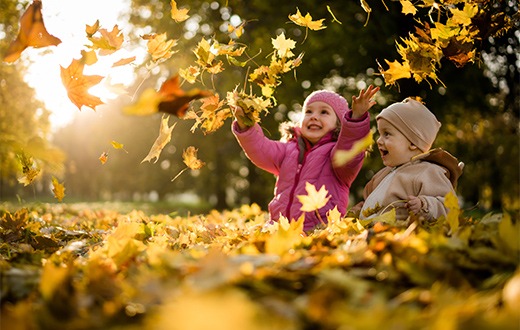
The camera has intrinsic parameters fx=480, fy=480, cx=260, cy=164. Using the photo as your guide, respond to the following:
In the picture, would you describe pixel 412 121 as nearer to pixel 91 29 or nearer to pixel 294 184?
pixel 294 184

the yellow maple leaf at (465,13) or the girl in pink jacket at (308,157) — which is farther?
the girl in pink jacket at (308,157)

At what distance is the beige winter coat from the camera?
271 cm

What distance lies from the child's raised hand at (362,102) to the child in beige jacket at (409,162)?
0.43ft

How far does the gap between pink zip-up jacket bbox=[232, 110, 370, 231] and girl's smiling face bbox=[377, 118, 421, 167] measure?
1.94 ft

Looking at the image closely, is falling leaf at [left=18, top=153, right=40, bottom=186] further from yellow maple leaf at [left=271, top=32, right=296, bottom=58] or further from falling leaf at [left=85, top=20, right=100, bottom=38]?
yellow maple leaf at [left=271, top=32, right=296, bottom=58]

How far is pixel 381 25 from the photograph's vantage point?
9.02 meters

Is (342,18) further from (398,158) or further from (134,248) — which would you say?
(134,248)

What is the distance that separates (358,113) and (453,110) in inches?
376

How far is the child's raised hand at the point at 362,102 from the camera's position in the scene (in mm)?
3072

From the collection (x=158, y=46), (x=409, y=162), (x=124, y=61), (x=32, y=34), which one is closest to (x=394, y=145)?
(x=409, y=162)

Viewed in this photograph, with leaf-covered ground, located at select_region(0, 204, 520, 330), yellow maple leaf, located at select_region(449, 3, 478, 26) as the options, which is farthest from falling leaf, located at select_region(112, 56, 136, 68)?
yellow maple leaf, located at select_region(449, 3, 478, 26)

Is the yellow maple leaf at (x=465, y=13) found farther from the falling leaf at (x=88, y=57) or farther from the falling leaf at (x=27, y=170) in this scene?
the falling leaf at (x=27, y=170)

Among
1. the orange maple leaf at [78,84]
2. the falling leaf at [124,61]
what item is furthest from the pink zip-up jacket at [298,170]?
the orange maple leaf at [78,84]

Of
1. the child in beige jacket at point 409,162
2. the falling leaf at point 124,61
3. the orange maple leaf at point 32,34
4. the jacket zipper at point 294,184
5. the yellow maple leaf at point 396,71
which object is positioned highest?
the orange maple leaf at point 32,34
